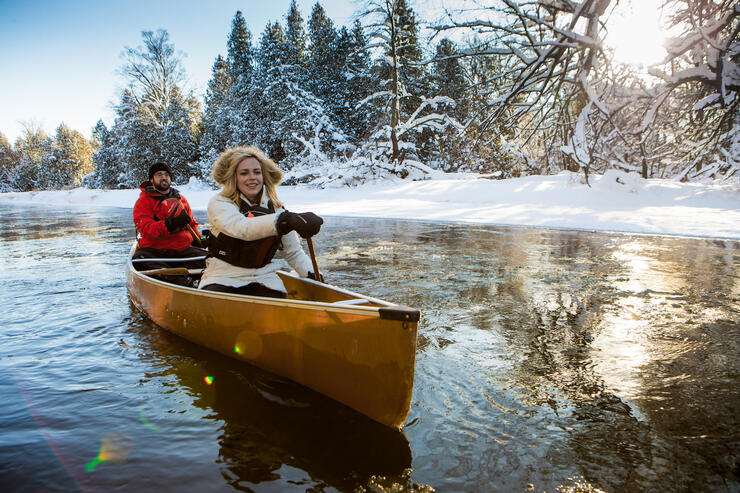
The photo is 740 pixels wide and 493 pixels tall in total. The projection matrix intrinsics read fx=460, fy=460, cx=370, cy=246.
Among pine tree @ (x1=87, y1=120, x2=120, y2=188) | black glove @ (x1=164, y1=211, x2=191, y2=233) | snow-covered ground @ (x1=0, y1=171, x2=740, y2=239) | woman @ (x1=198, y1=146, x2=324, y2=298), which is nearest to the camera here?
woman @ (x1=198, y1=146, x2=324, y2=298)

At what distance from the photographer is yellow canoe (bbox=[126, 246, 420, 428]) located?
233 centimetres

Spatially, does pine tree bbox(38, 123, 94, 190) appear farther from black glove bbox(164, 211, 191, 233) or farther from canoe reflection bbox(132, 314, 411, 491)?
canoe reflection bbox(132, 314, 411, 491)

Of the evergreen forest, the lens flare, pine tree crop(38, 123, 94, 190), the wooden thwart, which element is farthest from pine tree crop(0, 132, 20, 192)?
the lens flare

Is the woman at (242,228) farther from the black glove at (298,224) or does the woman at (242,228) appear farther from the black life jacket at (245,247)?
the black glove at (298,224)

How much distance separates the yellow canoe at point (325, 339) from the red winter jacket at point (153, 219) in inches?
68.2

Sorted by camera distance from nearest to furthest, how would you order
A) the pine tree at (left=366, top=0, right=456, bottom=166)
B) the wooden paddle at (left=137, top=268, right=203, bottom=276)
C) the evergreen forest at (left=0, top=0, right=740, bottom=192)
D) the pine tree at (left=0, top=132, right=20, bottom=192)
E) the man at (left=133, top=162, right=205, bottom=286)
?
the wooden paddle at (left=137, top=268, right=203, bottom=276) < the man at (left=133, top=162, right=205, bottom=286) < the evergreen forest at (left=0, top=0, right=740, bottom=192) < the pine tree at (left=366, top=0, right=456, bottom=166) < the pine tree at (left=0, top=132, right=20, bottom=192)

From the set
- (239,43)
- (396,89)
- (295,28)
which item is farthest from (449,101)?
(239,43)

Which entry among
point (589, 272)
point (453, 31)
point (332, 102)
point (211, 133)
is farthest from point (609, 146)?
point (211, 133)

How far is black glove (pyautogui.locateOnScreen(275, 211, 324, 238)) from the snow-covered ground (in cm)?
934

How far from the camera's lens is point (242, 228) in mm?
3070

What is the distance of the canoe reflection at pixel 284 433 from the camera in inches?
86.3

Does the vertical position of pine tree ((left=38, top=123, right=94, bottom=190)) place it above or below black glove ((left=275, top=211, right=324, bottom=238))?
above

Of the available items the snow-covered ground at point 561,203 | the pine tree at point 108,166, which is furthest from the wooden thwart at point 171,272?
the pine tree at point 108,166

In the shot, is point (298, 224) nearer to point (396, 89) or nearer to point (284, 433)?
point (284, 433)
